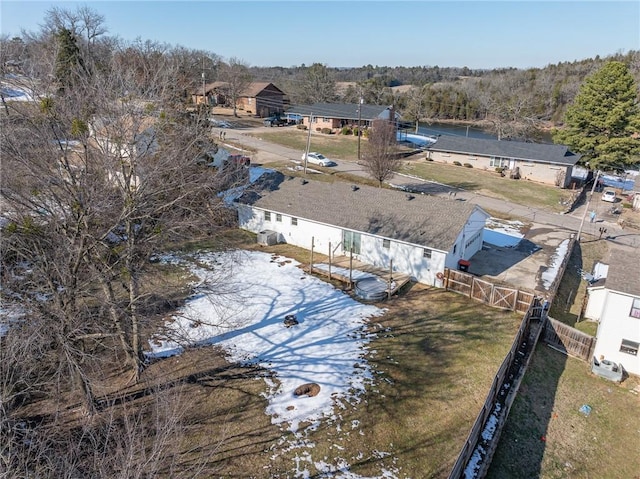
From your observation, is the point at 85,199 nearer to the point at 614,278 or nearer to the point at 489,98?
the point at 614,278

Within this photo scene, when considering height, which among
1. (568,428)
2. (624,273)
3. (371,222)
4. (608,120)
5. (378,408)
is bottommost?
(568,428)

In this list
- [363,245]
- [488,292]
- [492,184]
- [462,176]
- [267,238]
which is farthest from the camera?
[462,176]

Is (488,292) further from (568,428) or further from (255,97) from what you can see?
(255,97)

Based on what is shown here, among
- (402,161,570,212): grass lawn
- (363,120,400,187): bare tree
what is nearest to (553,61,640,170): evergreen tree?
(402,161,570,212): grass lawn

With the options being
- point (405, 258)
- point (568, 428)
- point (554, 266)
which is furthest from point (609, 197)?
point (568, 428)

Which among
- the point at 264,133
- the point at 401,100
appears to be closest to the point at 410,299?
the point at 264,133

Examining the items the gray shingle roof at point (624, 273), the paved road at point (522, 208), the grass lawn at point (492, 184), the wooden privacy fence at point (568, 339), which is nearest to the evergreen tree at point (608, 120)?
the paved road at point (522, 208)

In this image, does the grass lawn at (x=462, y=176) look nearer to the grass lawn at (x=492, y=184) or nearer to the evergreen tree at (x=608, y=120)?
the grass lawn at (x=492, y=184)
